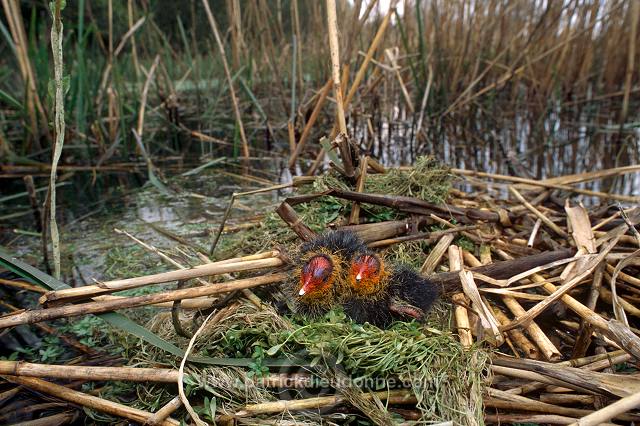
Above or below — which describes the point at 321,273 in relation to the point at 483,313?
above

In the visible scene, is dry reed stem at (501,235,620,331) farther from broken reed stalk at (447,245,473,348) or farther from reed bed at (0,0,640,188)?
reed bed at (0,0,640,188)

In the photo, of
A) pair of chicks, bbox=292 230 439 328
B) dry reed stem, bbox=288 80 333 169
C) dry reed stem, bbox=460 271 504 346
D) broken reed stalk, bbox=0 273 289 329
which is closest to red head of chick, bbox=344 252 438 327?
pair of chicks, bbox=292 230 439 328

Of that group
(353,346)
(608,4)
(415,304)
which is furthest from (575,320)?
(608,4)

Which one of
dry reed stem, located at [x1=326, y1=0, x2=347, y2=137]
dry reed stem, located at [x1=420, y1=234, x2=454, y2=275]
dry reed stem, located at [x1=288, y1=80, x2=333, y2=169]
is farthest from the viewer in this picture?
dry reed stem, located at [x1=288, y1=80, x2=333, y2=169]

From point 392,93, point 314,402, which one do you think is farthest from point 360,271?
point 392,93

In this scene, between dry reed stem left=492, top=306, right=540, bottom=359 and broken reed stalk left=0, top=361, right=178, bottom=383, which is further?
dry reed stem left=492, top=306, right=540, bottom=359

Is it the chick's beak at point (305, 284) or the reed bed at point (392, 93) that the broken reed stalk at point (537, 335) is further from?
the reed bed at point (392, 93)

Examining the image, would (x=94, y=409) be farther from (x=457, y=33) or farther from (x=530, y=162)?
(x=457, y=33)

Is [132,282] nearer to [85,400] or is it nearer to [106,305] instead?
[106,305]
